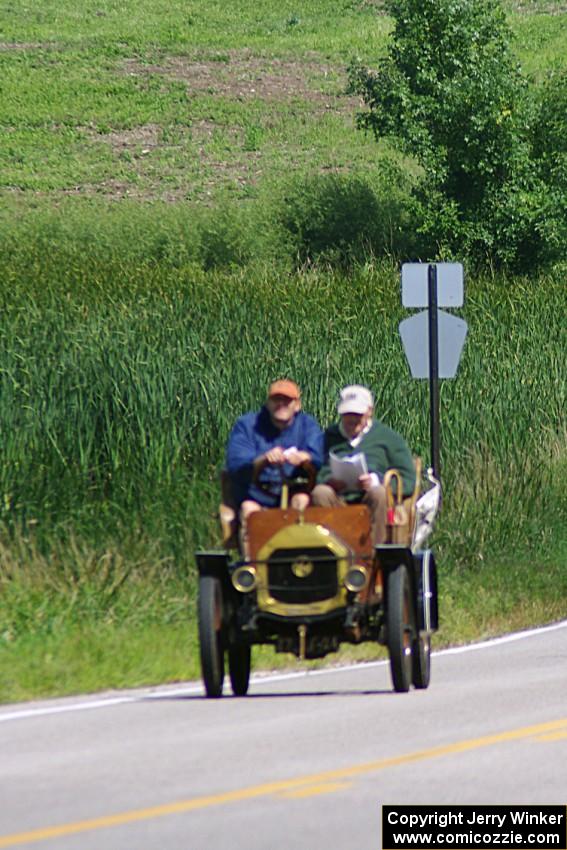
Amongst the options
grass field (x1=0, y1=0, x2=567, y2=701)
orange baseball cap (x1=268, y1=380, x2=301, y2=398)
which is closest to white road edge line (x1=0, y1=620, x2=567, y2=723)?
grass field (x1=0, y1=0, x2=567, y2=701)

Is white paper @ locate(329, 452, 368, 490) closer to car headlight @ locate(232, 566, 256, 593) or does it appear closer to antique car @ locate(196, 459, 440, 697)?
antique car @ locate(196, 459, 440, 697)

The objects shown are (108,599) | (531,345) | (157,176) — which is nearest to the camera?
(108,599)

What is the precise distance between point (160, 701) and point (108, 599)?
3.06 metres

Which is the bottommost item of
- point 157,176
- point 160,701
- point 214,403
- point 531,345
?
point 157,176

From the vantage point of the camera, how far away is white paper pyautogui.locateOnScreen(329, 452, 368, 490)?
36.6 ft

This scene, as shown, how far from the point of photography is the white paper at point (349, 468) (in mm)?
11164

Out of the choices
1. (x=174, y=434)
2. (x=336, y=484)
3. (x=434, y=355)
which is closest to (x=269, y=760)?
(x=336, y=484)

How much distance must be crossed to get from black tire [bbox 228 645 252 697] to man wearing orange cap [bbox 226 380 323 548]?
1.07 meters

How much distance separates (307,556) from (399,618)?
0.69 meters

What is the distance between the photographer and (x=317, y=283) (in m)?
34.0

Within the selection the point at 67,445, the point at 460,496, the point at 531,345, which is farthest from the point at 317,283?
the point at 67,445

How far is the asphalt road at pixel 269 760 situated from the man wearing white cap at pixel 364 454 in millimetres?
1268

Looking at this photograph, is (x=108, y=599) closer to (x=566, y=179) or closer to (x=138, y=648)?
(x=138, y=648)

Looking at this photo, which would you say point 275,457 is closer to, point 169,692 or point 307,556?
point 307,556
